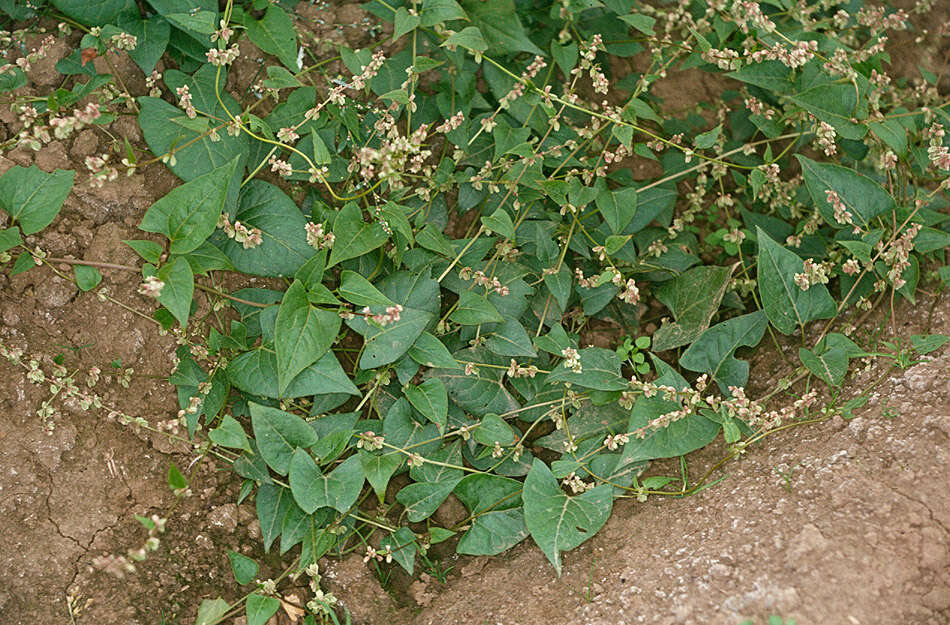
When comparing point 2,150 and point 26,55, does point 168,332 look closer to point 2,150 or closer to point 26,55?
point 2,150

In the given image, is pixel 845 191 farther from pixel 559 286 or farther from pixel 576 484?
pixel 576 484

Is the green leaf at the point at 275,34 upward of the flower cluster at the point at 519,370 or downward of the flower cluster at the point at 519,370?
upward

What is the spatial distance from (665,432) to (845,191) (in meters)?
0.95

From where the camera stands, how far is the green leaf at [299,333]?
202cm

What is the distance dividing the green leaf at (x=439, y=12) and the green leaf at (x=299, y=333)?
84 cm

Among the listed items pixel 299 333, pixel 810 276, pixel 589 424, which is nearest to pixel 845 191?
pixel 810 276

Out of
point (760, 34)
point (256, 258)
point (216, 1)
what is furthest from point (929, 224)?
point (216, 1)

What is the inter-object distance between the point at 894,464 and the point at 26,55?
2720 mm

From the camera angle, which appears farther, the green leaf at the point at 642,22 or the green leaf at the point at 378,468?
the green leaf at the point at 642,22

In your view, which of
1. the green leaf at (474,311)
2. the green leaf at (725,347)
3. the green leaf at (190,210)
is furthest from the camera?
the green leaf at (725,347)

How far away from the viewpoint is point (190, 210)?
2016mm

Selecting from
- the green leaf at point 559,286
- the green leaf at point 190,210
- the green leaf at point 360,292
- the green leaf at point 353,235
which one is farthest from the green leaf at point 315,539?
the green leaf at point 559,286

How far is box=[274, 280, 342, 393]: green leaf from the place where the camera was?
202 centimetres

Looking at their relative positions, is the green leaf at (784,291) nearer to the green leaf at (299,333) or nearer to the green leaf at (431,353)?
the green leaf at (431,353)
